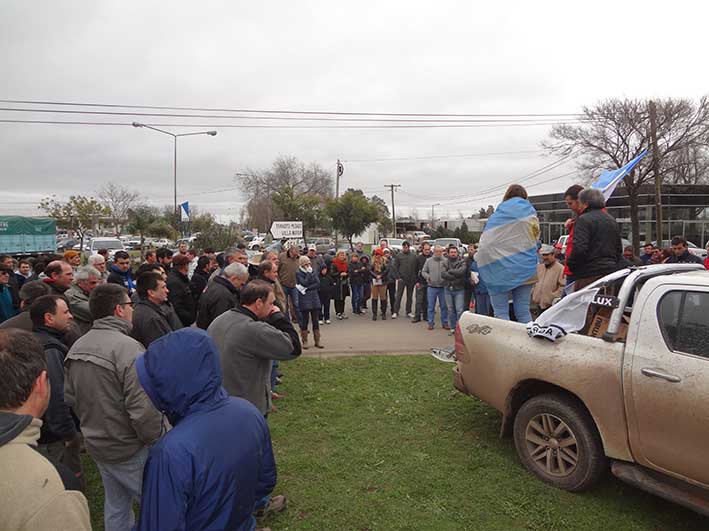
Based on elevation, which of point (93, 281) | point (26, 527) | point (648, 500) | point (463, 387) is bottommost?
point (648, 500)

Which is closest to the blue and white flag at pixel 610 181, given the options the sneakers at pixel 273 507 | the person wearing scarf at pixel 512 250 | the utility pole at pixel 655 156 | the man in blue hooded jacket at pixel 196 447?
the person wearing scarf at pixel 512 250

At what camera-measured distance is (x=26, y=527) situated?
132cm

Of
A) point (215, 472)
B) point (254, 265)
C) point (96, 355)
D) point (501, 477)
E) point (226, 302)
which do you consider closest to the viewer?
point (215, 472)

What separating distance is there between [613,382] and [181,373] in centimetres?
307

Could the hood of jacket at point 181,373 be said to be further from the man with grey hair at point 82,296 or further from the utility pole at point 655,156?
the utility pole at point 655,156

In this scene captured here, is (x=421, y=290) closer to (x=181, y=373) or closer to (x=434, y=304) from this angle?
(x=434, y=304)

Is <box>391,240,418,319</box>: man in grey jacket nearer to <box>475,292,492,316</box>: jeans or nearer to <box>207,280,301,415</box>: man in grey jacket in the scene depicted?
<box>475,292,492,316</box>: jeans

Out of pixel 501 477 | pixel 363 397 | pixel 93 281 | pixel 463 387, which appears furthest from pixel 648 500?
pixel 93 281

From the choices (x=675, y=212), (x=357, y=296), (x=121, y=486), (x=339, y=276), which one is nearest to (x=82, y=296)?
(x=121, y=486)

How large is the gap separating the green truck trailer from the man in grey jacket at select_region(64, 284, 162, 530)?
94.6 ft

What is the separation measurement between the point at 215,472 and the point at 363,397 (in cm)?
443

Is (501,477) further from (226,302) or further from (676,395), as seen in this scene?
(226,302)

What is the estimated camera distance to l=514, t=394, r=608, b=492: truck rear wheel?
12.0 feet

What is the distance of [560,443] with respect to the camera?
3.86 metres
